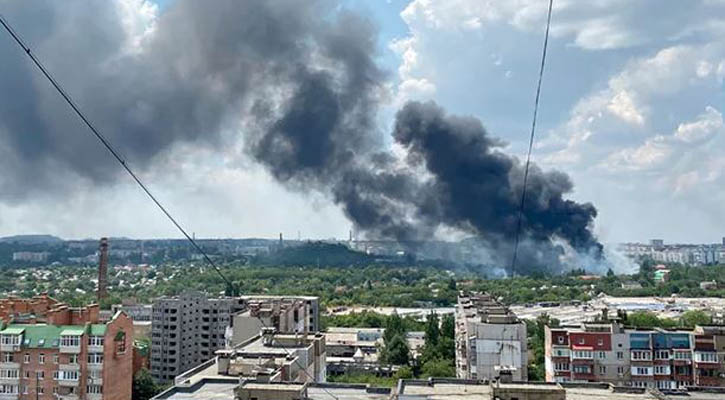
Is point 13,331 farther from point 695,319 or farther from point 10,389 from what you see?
point 695,319

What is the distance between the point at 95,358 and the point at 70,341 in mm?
654

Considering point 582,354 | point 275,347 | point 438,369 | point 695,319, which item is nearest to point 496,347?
point 582,354

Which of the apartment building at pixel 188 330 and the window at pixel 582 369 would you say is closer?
the window at pixel 582 369

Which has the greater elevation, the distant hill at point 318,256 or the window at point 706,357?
the distant hill at point 318,256

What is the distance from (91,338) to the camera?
1602cm

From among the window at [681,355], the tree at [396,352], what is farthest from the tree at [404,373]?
the window at [681,355]

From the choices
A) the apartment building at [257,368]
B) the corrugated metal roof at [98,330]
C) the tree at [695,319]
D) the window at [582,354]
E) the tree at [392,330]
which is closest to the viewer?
the apartment building at [257,368]

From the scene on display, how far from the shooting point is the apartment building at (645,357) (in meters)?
15.2

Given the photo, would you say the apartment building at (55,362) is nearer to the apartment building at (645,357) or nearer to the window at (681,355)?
the apartment building at (645,357)

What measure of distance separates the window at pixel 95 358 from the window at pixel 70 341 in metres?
0.39

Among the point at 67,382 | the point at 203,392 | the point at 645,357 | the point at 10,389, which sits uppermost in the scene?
the point at 203,392

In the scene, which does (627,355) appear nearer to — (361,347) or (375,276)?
(361,347)

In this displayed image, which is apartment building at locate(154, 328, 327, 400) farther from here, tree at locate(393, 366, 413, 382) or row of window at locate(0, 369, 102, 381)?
tree at locate(393, 366, 413, 382)

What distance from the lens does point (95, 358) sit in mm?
16000
